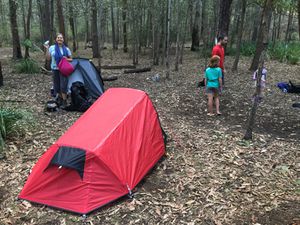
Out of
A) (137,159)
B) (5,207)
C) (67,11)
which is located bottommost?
(5,207)

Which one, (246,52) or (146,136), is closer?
(146,136)

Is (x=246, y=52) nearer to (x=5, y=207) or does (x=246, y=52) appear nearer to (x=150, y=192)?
(x=150, y=192)

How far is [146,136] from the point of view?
5.29m

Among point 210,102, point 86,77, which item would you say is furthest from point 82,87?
point 210,102

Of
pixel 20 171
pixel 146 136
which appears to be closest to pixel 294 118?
pixel 146 136

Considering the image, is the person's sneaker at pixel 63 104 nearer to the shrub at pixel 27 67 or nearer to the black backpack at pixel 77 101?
the black backpack at pixel 77 101

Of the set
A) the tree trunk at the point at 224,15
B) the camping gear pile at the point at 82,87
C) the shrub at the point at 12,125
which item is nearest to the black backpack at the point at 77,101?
the camping gear pile at the point at 82,87

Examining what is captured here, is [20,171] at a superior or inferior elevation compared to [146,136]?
inferior

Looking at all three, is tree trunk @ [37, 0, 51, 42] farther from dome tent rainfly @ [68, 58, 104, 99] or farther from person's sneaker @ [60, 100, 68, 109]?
person's sneaker @ [60, 100, 68, 109]

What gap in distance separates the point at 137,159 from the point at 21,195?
1.73m

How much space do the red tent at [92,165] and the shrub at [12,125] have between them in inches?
68.6

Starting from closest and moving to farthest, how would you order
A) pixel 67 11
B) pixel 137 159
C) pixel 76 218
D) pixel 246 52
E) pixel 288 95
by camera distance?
pixel 76 218
pixel 137 159
pixel 288 95
pixel 246 52
pixel 67 11

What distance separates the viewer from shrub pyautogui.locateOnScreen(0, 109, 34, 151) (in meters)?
5.97

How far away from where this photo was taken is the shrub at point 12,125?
597cm
